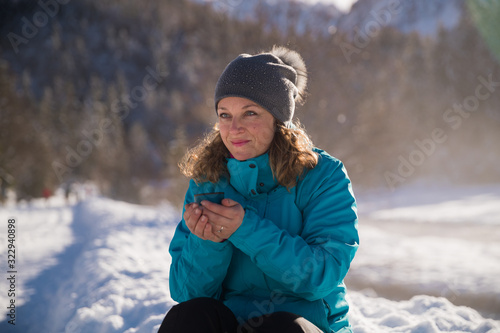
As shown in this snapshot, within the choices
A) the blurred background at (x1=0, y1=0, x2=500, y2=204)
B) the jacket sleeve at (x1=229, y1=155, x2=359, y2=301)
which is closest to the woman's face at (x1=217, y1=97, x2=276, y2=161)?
the jacket sleeve at (x1=229, y1=155, x2=359, y2=301)

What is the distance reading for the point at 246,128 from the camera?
60.1 inches

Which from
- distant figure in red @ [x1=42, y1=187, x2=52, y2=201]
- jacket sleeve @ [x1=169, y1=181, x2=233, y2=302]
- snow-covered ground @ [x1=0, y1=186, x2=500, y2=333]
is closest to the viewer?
jacket sleeve @ [x1=169, y1=181, x2=233, y2=302]

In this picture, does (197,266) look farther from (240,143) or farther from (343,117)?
(343,117)

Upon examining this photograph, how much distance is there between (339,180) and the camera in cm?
144

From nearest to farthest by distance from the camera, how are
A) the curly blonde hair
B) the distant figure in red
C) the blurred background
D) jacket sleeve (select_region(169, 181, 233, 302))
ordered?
jacket sleeve (select_region(169, 181, 233, 302))
the curly blonde hair
the distant figure in red
the blurred background

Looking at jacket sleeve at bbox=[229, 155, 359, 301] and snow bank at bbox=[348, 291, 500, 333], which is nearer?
jacket sleeve at bbox=[229, 155, 359, 301]

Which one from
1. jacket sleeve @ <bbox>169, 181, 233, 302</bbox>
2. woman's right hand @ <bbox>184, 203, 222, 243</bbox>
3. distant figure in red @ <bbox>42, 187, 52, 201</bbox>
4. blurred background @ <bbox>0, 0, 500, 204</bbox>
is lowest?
jacket sleeve @ <bbox>169, 181, 233, 302</bbox>

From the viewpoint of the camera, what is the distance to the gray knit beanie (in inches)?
61.4

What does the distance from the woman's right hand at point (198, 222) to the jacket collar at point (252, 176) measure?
0.94 feet

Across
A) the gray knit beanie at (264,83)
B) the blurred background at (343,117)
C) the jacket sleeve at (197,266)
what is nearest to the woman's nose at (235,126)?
the gray knit beanie at (264,83)

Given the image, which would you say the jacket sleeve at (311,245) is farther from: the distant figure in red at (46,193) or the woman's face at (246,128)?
the distant figure in red at (46,193)

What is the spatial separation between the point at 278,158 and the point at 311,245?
38 cm

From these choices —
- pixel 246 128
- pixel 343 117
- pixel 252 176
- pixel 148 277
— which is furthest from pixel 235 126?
pixel 343 117

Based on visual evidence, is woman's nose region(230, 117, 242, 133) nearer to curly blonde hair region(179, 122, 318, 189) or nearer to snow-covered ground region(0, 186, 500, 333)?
curly blonde hair region(179, 122, 318, 189)
